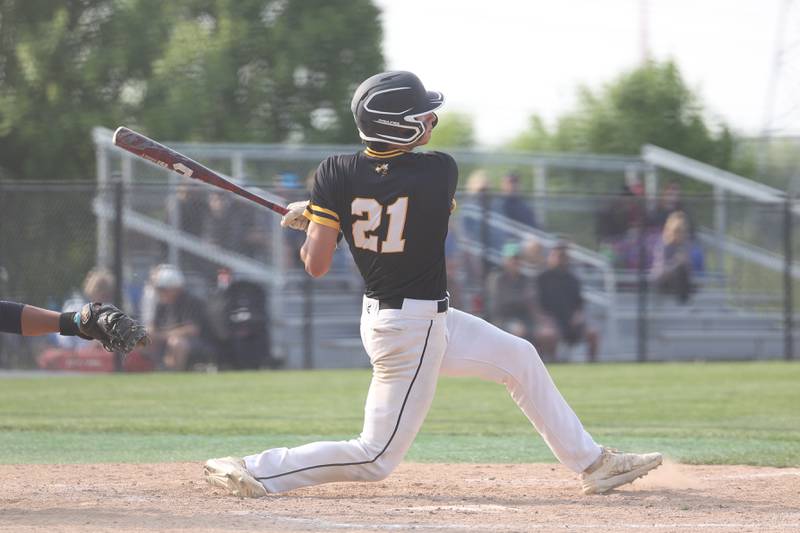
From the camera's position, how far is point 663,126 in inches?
1164

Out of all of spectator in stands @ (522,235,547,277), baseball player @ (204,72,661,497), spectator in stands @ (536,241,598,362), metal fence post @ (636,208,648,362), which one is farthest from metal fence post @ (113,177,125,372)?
baseball player @ (204,72,661,497)

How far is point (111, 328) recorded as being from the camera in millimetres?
5727

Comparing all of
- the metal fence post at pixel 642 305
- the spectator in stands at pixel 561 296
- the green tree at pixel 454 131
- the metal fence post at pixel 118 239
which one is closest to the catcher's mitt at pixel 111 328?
the metal fence post at pixel 118 239

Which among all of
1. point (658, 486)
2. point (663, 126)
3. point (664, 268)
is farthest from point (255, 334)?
point (663, 126)

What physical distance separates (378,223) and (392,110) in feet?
1.58

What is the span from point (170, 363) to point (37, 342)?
1.62 metres

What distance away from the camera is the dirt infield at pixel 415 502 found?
16.8ft

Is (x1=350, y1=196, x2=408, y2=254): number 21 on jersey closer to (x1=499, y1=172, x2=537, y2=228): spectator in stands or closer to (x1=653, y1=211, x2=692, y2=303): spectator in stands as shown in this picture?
(x1=499, y1=172, x2=537, y2=228): spectator in stands

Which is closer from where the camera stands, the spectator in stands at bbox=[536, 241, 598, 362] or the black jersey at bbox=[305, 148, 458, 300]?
the black jersey at bbox=[305, 148, 458, 300]

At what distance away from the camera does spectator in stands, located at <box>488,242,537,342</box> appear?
16.4m

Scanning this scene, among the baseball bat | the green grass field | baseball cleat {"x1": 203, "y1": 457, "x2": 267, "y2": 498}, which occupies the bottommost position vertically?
the green grass field

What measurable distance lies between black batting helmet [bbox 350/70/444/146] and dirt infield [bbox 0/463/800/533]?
63.3 inches

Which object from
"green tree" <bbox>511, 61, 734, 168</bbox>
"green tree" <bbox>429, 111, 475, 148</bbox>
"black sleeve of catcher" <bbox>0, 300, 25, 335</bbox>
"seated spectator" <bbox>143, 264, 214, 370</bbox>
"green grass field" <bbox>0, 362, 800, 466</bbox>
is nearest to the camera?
"black sleeve of catcher" <bbox>0, 300, 25, 335</bbox>

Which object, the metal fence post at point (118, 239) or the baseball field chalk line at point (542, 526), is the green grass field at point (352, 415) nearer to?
the metal fence post at point (118, 239)
